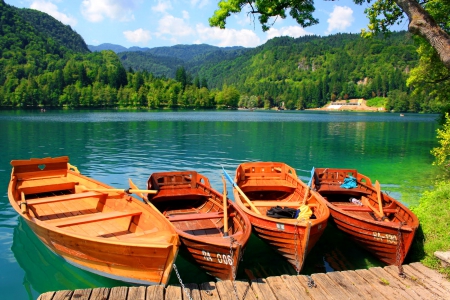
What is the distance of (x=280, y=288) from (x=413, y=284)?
9.90ft

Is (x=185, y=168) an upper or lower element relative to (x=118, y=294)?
lower

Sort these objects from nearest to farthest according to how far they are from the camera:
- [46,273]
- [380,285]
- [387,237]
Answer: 1. [380,285]
2. [387,237]
3. [46,273]

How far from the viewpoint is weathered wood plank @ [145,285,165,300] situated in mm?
6925

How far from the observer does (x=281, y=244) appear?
886 cm

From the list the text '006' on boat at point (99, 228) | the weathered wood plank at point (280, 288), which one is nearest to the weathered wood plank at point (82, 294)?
the text '006' on boat at point (99, 228)

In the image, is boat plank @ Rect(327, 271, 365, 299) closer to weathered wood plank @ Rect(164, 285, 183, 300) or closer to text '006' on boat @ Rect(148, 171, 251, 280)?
text '006' on boat @ Rect(148, 171, 251, 280)

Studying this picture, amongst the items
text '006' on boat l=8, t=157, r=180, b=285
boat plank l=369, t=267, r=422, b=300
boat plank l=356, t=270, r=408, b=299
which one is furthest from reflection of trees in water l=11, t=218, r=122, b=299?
boat plank l=369, t=267, r=422, b=300

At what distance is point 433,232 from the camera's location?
916 centimetres

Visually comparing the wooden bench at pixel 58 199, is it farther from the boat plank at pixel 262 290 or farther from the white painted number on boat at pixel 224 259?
the boat plank at pixel 262 290

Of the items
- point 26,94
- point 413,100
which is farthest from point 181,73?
point 413,100

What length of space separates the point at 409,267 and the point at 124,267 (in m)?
6.85

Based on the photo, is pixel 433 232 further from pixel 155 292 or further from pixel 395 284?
pixel 155 292

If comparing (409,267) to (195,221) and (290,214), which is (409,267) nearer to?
(290,214)

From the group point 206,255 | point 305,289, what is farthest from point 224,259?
point 305,289
